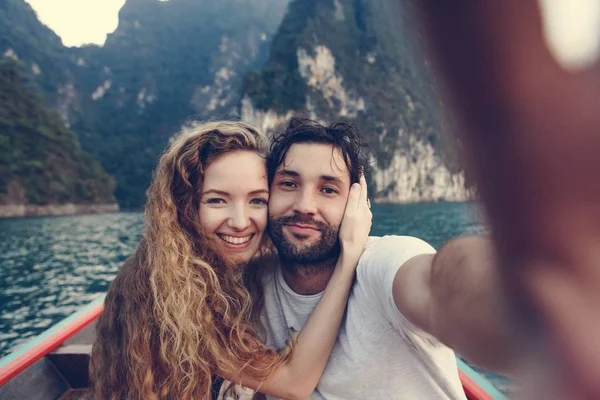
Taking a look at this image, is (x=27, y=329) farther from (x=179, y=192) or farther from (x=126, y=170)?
(x=126, y=170)

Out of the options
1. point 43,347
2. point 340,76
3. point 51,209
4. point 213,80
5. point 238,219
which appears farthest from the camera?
point 213,80

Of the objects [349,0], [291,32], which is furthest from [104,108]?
[349,0]

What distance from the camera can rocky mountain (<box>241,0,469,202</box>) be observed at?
6862cm

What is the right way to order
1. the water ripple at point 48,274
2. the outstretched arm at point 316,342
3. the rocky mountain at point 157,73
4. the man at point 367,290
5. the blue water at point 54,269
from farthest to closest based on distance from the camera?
the rocky mountain at point 157,73, the water ripple at point 48,274, the blue water at point 54,269, the outstretched arm at point 316,342, the man at point 367,290

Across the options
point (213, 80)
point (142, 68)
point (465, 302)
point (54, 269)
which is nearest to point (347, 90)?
point (213, 80)

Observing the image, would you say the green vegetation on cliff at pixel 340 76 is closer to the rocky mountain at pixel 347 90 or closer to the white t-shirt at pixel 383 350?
the rocky mountain at pixel 347 90

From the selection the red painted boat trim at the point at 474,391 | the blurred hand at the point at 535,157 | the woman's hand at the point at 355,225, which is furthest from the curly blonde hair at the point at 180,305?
the red painted boat trim at the point at 474,391

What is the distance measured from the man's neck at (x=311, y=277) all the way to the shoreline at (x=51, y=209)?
182 ft

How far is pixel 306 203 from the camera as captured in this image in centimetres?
198

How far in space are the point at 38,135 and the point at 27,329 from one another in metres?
57.7

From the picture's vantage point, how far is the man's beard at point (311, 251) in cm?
200

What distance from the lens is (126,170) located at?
77.6 m

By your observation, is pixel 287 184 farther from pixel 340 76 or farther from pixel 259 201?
pixel 340 76

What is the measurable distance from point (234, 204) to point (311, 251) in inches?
19.1
